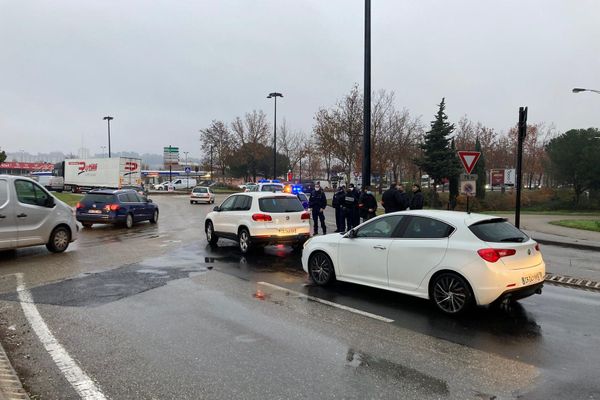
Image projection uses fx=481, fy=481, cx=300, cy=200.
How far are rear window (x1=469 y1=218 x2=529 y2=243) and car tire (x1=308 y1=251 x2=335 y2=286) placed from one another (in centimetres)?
267

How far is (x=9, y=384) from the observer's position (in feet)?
13.5

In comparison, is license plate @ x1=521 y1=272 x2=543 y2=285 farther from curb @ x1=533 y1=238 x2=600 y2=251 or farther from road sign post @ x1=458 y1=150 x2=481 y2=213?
curb @ x1=533 y1=238 x2=600 y2=251

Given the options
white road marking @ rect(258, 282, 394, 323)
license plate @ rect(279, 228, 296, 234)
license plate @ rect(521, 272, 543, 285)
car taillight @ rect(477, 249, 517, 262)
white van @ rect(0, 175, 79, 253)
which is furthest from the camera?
license plate @ rect(279, 228, 296, 234)

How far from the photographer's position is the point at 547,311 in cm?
696

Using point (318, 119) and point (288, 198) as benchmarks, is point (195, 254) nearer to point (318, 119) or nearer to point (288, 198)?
point (288, 198)

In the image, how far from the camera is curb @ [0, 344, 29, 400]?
3886 millimetres

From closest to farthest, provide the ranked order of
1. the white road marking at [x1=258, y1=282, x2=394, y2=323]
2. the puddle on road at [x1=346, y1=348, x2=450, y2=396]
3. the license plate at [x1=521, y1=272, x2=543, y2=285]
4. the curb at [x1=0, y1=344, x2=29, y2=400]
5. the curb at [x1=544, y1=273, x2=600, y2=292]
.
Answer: the curb at [x1=0, y1=344, x2=29, y2=400] → the puddle on road at [x1=346, y1=348, x2=450, y2=396] → the license plate at [x1=521, y1=272, x2=543, y2=285] → the white road marking at [x1=258, y1=282, x2=394, y2=323] → the curb at [x1=544, y1=273, x2=600, y2=292]

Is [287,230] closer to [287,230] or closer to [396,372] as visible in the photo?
[287,230]

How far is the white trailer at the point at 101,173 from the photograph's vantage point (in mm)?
50969

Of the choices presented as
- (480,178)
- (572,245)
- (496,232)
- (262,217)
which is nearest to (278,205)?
(262,217)

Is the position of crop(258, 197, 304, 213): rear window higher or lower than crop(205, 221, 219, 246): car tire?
higher

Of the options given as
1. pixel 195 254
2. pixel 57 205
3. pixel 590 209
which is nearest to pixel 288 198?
pixel 195 254

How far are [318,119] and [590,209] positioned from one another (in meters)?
24.1

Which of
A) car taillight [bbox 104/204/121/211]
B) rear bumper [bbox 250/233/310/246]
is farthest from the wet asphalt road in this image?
car taillight [bbox 104/204/121/211]
